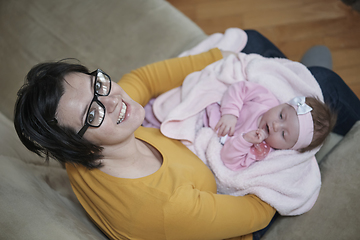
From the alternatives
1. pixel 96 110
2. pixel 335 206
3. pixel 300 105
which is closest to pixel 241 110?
pixel 300 105

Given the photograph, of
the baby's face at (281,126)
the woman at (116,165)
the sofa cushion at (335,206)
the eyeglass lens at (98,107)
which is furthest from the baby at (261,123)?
the eyeglass lens at (98,107)

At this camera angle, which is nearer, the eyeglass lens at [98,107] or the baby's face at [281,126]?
the eyeglass lens at [98,107]

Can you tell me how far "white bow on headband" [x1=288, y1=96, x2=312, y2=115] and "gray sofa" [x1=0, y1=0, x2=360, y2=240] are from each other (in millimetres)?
A: 264

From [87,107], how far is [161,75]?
2.02 ft

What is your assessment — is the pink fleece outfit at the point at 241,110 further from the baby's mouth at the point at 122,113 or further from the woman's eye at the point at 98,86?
the woman's eye at the point at 98,86

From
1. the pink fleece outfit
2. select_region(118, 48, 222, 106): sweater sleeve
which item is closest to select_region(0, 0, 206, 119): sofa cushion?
select_region(118, 48, 222, 106): sweater sleeve

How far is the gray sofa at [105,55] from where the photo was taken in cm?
117

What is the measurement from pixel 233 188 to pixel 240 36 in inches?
37.8

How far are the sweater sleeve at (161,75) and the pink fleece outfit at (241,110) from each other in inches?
9.2

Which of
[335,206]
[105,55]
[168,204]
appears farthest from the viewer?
[105,55]

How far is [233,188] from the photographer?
131cm

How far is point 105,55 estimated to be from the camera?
1816 millimetres

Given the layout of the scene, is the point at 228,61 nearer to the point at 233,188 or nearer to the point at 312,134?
the point at 312,134

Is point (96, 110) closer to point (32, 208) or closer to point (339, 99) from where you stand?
point (32, 208)
